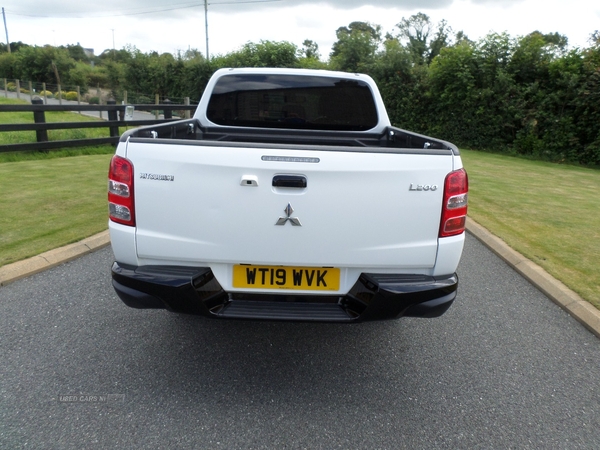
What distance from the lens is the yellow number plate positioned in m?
2.58

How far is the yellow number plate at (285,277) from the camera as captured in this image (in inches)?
102

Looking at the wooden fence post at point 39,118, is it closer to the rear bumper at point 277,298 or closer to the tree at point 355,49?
the rear bumper at point 277,298

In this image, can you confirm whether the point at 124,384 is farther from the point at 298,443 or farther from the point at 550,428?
the point at 550,428

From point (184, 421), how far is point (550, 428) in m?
1.92

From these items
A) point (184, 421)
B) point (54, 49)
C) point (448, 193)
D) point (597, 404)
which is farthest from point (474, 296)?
point (54, 49)

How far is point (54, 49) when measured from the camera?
183 feet

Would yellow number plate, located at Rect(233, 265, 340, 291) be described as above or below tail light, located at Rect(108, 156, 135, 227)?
below

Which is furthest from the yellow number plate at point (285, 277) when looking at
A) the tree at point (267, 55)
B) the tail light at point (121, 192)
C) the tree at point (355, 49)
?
the tree at point (267, 55)

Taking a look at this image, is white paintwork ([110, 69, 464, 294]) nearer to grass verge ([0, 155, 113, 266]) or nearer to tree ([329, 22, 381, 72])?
grass verge ([0, 155, 113, 266])

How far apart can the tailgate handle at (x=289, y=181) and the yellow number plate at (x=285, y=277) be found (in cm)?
47

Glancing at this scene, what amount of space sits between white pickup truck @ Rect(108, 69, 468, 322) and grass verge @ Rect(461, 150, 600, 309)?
7.77 feet

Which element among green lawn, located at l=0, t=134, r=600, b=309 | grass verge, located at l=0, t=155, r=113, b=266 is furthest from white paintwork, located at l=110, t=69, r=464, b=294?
grass verge, located at l=0, t=155, r=113, b=266

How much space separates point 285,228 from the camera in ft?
8.13

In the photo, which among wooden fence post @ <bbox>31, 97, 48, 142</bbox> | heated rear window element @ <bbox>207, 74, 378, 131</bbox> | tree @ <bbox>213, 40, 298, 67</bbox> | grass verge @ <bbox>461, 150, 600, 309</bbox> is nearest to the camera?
heated rear window element @ <bbox>207, 74, 378, 131</bbox>
